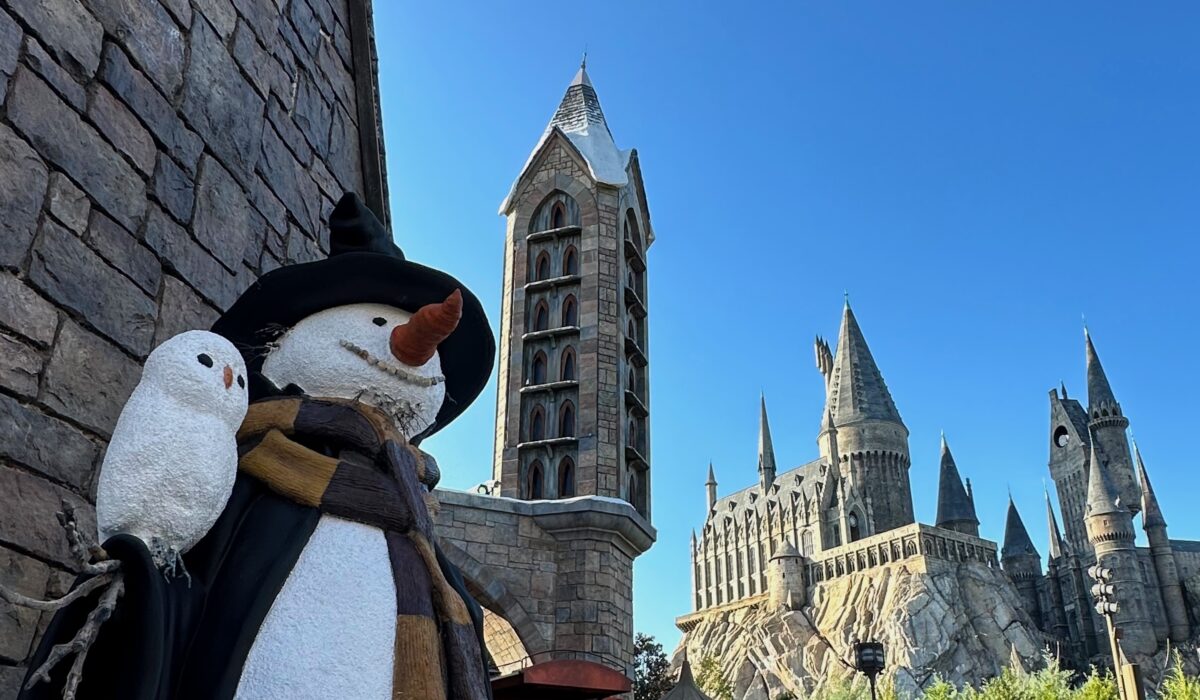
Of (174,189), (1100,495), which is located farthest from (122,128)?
(1100,495)

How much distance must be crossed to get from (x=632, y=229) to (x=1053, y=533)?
70.7 meters

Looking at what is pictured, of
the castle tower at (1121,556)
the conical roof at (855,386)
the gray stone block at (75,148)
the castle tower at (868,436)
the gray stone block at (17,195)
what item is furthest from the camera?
the conical roof at (855,386)

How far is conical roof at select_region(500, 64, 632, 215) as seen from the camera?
43.5 feet

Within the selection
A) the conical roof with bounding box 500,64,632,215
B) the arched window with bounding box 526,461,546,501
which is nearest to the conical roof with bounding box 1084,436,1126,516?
the conical roof with bounding box 500,64,632,215

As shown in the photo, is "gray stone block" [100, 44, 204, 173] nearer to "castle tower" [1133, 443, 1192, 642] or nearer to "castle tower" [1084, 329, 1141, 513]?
"castle tower" [1133, 443, 1192, 642]

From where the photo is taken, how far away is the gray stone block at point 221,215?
3398 mm

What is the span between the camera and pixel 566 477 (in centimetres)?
1175

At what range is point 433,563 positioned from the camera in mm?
2287

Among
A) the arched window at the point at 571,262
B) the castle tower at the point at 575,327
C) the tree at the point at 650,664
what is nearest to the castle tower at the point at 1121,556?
the tree at the point at 650,664

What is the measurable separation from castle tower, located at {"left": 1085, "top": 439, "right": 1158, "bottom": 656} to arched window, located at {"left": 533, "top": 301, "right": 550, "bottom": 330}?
4983 cm

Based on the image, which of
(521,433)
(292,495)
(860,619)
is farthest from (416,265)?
(860,619)

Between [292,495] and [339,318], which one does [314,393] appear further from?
[292,495]

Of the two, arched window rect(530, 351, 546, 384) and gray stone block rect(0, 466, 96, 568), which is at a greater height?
arched window rect(530, 351, 546, 384)

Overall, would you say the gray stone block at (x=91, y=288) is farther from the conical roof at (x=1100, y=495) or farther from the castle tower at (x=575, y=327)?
the conical roof at (x=1100, y=495)
